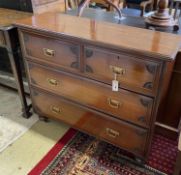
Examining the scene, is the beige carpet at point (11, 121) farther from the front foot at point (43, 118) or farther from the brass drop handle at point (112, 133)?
the brass drop handle at point (112, 133)

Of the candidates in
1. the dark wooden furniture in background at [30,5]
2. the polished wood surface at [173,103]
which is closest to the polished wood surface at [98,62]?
the polished wood surface at [173,103]

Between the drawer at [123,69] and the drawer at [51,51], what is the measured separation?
0.30 feet

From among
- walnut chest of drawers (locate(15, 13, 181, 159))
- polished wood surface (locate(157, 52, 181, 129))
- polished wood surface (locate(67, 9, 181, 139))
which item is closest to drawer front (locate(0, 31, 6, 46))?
walnut chest of drawers (locate(15, 13, 181, 159))

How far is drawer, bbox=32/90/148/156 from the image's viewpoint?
1305mm

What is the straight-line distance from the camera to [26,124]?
1.79m

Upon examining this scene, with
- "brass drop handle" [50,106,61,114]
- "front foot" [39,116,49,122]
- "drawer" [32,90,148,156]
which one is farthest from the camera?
"front foot" [39,116,49,122]

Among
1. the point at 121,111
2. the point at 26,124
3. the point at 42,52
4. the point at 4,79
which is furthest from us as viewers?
the point at 4,79

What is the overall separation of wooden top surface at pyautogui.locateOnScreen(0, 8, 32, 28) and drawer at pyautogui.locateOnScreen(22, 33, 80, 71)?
241mm

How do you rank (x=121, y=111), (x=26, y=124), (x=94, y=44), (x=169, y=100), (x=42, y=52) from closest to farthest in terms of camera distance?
(x=94, y=44) < (x=121, y=111) < (x=42, y=52) < (x=169, y=100) < (x=26, y=124)

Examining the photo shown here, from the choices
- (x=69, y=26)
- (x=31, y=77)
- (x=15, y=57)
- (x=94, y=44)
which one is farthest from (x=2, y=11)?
(x=94, y=44)

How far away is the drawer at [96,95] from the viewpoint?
118 centimetres

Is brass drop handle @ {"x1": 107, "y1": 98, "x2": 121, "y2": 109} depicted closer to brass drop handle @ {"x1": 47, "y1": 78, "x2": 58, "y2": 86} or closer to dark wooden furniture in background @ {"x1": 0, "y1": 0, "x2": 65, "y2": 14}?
brass drop handle @ {"x1": 47, "y1": 78, "x2": 58, "y2": 86}

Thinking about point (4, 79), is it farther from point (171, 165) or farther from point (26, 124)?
point (171, 165)

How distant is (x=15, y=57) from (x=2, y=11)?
22.8 inches
